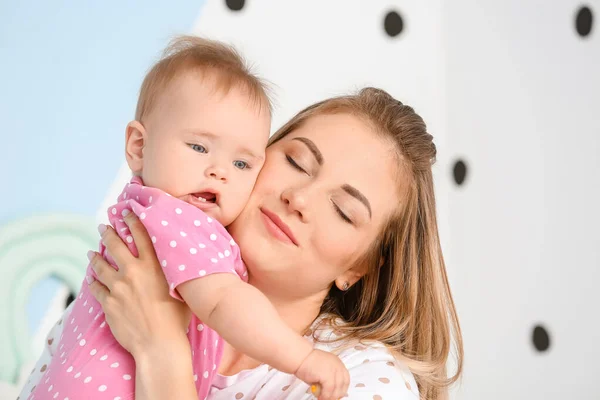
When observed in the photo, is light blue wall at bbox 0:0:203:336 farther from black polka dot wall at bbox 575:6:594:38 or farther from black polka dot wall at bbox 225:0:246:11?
black polka dot wall at bbox 575:6:594:38

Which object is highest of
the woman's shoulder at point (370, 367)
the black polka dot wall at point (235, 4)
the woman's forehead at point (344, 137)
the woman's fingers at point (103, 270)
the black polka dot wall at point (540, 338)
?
the black polka dot wall at point (235, 4)

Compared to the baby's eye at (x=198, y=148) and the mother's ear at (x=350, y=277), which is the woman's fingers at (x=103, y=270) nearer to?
the baby's eye at (x=198, y=148)

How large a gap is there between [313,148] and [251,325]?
1.68ft

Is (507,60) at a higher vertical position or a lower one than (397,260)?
higher

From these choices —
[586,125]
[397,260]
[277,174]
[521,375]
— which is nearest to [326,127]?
[277,174]

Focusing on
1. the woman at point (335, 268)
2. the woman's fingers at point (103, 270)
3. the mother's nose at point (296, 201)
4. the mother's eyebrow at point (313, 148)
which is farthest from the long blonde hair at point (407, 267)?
the woman's fingers at point (103, 270)

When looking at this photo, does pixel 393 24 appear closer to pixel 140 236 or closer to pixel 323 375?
pixel 140 236

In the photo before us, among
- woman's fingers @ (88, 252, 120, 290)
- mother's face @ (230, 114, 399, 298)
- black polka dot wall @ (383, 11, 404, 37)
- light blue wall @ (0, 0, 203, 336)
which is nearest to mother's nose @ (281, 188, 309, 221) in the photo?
mother's face @ (230, 114, 399, 298)

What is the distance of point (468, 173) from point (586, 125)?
50 centimetres

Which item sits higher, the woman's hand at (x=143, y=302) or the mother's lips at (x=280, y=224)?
the mother's lips at (x=280, y=224)

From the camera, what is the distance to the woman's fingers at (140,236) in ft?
4.09

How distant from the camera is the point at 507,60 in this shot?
271cm

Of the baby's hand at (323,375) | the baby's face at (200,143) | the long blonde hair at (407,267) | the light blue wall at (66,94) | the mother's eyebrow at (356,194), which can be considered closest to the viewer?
the baby's hand at (323,375)

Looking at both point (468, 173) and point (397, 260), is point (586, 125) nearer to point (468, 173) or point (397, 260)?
point (468, 173)
